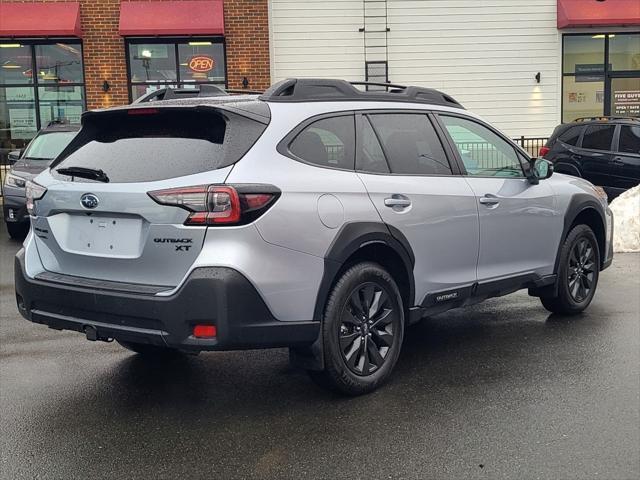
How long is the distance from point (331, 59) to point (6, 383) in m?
14.4

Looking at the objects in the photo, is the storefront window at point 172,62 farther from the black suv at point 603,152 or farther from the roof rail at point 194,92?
the roof rail at point 194,92

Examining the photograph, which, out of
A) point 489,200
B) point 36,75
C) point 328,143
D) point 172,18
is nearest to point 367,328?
point 328,143

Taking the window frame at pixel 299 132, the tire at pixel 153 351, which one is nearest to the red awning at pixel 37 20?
the tire at pixel 153 351

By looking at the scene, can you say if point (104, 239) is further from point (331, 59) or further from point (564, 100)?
point (564, 100)

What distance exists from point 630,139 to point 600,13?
5686mm

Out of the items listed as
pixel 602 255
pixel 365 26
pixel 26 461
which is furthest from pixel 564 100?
pixel 26 461

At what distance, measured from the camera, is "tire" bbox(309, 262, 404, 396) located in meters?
4.14

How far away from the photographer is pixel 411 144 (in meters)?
4.89

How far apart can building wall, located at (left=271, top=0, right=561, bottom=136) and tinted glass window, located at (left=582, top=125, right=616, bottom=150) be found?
4.84m

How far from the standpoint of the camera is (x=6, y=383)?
187 inches

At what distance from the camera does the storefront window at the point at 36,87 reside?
17.2m

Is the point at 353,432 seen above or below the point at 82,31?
below

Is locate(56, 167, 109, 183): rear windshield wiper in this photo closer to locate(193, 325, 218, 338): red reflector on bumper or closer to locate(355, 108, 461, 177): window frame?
locate(193, 325, 218, 338): red reflector on bumper

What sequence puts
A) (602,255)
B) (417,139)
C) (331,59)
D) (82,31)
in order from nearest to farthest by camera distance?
(417,139)
(602,255)
(82,31)
(331,59)
